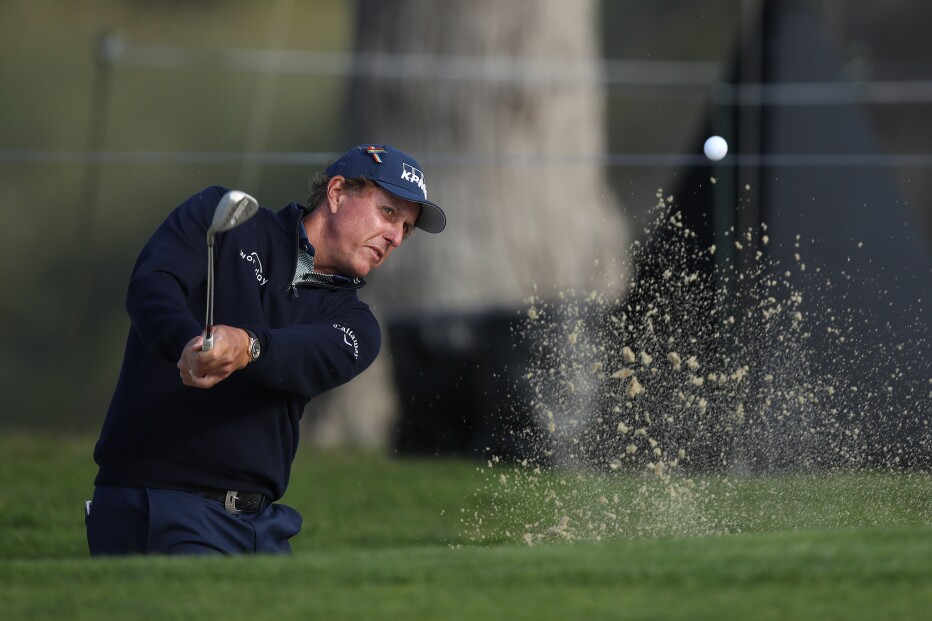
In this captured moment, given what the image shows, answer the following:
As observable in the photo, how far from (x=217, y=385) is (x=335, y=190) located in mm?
655

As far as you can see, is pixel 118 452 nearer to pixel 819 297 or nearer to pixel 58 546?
pixel 58 546

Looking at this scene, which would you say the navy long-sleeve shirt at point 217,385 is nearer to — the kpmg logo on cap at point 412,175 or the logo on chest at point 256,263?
the logo on chest at point 256,263

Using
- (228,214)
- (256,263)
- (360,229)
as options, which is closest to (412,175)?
(360,229)

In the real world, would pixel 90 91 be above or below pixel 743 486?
above

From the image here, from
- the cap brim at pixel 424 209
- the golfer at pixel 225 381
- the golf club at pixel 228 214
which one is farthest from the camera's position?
the cap brim at pixel 424 209

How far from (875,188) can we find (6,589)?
18.0 ft

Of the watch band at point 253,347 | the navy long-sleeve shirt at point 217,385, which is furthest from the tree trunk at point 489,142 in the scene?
the watch band at point 253,347

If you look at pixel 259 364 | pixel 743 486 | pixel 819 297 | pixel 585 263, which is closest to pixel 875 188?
pixel 819 297

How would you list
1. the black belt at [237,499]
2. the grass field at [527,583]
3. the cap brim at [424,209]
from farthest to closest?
the cap brim at [424,209] < the black belt at [237,499] < the grass field at [527,583]

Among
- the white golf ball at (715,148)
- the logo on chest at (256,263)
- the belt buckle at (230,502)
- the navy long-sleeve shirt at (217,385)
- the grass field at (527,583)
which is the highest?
the white golf ball at (715,148)

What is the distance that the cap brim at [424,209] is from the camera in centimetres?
386

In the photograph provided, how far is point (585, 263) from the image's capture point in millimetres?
8125

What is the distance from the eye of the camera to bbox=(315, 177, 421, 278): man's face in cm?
388

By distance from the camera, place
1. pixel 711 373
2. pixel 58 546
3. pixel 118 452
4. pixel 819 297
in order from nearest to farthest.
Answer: pixel 118 452, pixel 58 546, pixel 711 373, pixel 819 297
